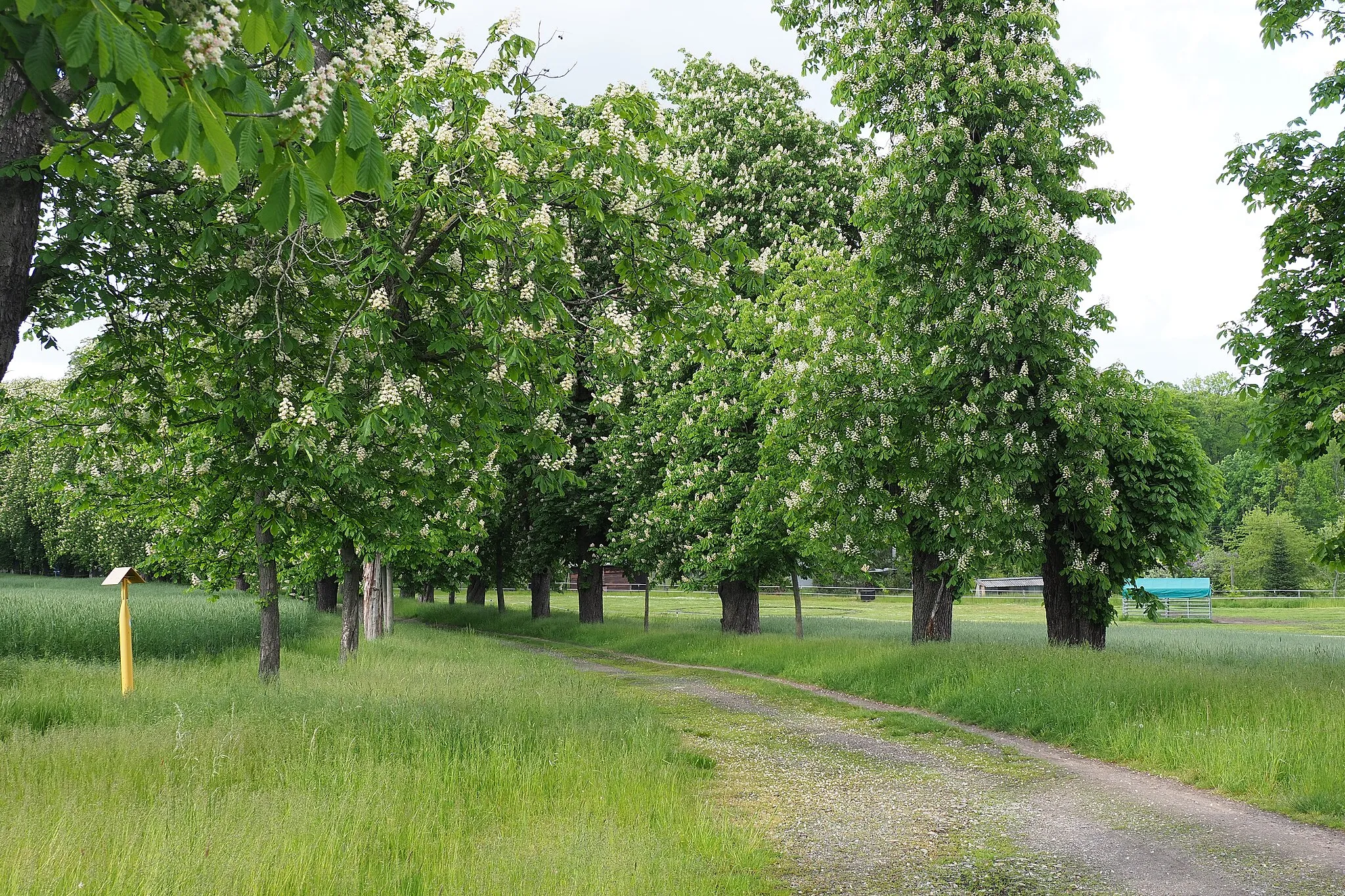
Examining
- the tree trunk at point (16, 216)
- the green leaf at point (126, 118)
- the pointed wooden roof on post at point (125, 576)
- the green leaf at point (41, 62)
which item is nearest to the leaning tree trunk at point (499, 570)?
the pointed wooden roof on post at point (125, 576)

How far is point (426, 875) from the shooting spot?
5562 mm

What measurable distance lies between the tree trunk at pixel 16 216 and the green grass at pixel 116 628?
1579 cm

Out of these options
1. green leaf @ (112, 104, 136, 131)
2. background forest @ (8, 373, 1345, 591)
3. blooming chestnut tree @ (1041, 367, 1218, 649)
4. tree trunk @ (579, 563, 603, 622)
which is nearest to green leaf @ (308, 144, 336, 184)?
green leaf @ (112, 104, 136, 131)

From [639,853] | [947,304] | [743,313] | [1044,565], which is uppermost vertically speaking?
[743,313]

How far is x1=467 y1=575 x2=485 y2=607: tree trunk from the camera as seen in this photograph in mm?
45766

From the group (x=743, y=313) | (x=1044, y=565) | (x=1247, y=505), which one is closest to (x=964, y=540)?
(x=1044, y=565)

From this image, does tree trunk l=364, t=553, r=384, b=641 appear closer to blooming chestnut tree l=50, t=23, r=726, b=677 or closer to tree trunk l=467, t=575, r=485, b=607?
blooming chestnut tree l=50, t=23, r=726, b=677

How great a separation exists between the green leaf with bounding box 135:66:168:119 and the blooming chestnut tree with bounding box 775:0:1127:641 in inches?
483

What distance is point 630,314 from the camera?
9.28m

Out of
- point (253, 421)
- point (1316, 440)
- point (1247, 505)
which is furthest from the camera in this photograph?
point (1247, 505)

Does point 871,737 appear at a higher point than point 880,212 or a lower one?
lower

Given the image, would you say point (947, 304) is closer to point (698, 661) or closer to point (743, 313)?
point (743, 313)

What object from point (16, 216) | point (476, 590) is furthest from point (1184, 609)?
point (16, 216)

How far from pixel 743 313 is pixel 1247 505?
3160 inches
